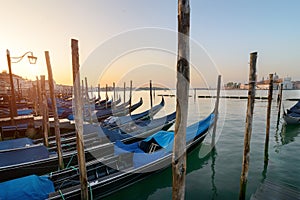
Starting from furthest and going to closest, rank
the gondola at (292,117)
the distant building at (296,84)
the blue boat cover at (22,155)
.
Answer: the distant building at (296,84), the gondola at (292,117), the blue boat cover at (22,155)

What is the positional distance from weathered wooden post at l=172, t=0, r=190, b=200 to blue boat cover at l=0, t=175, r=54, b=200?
227 centimetres

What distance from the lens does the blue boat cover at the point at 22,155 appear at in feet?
13.0

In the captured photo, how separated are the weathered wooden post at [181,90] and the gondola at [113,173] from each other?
7.00 ft

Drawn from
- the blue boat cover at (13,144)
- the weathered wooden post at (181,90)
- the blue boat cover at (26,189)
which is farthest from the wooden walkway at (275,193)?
the blue boat cover at (13,144)

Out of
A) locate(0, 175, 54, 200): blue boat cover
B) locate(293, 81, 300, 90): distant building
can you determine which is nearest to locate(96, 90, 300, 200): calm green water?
locate(0, 175, 54, 200): blue boat cover

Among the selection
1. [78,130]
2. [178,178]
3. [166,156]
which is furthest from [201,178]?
[78,130]

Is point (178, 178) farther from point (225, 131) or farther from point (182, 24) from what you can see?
point (225, 131)

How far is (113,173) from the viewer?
12.6 ft

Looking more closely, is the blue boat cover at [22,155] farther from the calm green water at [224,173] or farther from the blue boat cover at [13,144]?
the calm green water at [224,173]

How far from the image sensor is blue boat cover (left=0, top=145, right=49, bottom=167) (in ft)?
13.0

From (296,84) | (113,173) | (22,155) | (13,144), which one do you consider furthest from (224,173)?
(296,84)

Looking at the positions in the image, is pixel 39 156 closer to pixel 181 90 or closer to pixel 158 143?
pixel 158 143

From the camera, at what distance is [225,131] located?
9250 millimetres

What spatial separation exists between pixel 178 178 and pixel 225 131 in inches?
330
